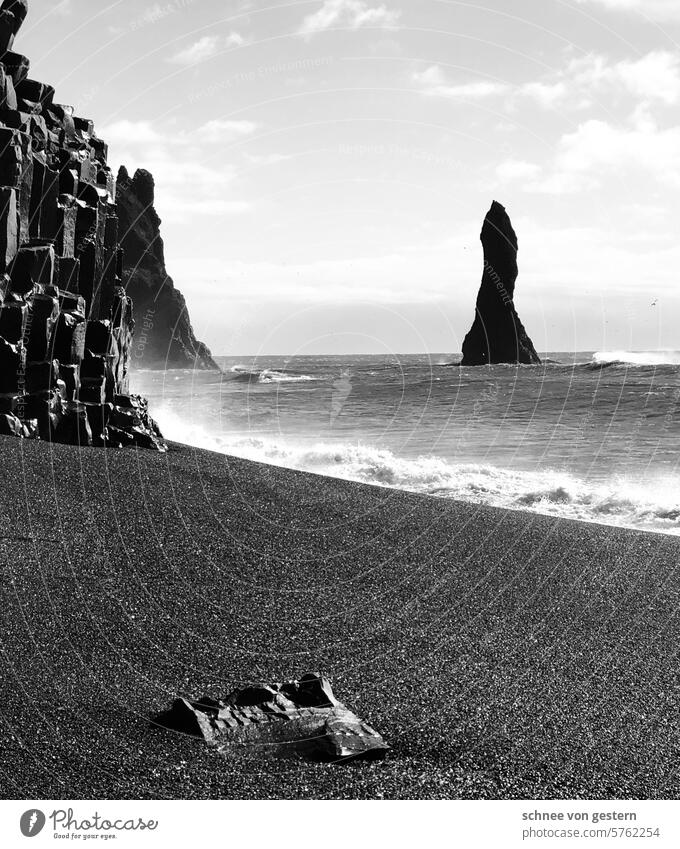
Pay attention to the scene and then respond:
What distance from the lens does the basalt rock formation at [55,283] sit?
1586 cm

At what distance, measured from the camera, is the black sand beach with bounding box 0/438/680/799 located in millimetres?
5023

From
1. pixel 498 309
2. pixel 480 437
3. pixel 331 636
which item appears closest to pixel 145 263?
pixel 498 309

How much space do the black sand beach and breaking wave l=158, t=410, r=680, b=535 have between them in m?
2.90

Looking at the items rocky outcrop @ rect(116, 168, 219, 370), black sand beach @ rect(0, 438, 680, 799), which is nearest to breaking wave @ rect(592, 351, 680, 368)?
rocky outcrop @ rect(116, 168, 219, 370)

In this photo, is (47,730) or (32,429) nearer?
(47,730)

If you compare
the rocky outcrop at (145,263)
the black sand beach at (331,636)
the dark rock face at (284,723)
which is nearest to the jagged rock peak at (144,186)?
the rocky outcrop at (145,263)

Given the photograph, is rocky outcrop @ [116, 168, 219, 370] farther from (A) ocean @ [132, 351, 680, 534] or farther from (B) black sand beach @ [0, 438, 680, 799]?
(B) black sand beach @ [0, 438, 680, 799]

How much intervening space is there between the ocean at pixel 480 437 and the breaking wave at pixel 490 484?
0.12 ft

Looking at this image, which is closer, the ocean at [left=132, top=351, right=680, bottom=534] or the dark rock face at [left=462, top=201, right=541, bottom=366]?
the ocean at [left=132, top=351, right=680, bottom=534]

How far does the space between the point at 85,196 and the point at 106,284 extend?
7.57 feet

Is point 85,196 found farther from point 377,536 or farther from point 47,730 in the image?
point 47,730

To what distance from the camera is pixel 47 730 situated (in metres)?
5.32

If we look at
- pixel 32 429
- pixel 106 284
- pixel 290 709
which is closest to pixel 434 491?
pixel 32 429

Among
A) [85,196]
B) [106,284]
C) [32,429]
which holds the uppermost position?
[85,196]
